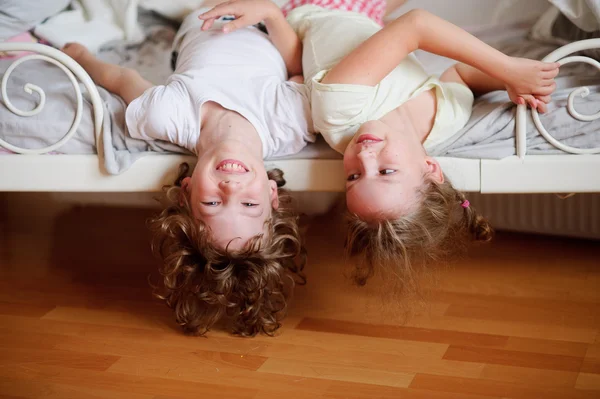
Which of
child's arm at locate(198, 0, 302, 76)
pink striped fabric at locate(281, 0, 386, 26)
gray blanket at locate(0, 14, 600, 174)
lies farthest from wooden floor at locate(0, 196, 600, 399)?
pink striped fabric at locate(281, 0, 386, 26)

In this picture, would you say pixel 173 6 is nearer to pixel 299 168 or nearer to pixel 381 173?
pixel 299 168

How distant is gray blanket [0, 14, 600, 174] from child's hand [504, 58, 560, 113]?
5 cm

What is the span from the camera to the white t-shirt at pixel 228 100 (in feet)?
5.56

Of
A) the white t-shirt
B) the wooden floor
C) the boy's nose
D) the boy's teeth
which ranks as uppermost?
the white t-shirt

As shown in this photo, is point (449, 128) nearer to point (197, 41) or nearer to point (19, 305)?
point (197, 41)

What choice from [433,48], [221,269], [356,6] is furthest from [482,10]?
[221,269]

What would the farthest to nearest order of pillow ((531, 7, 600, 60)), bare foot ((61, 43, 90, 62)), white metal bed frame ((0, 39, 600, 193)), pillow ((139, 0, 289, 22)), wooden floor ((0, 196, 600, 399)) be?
pillow ((139, 0, 289, 22)), bare foot ((61, 43, 90, 62)), pillow ((531, 7, 600, 60)), white metal bed frame ((0, 39, 600, 193)), wooden floor ((0, 196, 600, 399))

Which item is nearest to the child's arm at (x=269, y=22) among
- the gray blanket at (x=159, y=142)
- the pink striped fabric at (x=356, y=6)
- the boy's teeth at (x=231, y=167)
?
the pink striped fabric at (x=356, y=6)

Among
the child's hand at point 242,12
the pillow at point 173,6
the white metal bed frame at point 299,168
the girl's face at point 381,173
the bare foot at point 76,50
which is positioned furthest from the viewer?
the pillow at point 173,6

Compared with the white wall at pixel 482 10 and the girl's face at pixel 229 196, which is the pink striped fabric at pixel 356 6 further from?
the girl's face at pixel 229 196

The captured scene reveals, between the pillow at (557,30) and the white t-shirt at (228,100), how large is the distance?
2.23 feet

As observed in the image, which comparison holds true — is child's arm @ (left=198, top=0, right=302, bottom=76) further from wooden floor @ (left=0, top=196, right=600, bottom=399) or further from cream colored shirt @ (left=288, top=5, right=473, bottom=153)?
wooden floor @ (left=0, top=196, right=600, bottom=399)

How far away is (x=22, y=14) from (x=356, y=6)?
37.3 inches

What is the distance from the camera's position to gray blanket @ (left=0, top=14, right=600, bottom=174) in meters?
1.66
